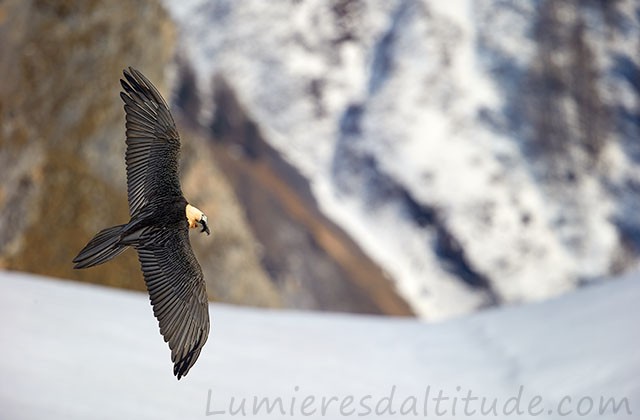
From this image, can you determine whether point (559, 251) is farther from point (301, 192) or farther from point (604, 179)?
point (301, 192)

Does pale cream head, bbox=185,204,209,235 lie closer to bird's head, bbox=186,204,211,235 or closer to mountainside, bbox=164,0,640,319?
bird's head, bbox=186,204,211,235

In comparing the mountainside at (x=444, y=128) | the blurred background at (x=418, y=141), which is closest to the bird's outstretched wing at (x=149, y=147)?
the blurred background at (x=418, y=141)

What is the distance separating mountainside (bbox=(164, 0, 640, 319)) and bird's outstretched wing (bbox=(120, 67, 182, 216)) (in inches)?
839

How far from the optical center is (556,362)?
6.57 meters

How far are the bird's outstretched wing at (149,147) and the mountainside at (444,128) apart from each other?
2130 centimetres

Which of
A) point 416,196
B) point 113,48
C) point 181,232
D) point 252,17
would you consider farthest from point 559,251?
point 181,232

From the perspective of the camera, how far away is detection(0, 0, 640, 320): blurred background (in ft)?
84.6

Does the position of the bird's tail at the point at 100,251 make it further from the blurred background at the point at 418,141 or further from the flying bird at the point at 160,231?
the blurred background at the point at 418,141

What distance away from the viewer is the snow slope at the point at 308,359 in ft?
17.8

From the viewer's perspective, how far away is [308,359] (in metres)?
6.92

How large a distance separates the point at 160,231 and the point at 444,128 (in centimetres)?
2530

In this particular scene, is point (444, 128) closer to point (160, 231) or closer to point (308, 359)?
point (308, 359)

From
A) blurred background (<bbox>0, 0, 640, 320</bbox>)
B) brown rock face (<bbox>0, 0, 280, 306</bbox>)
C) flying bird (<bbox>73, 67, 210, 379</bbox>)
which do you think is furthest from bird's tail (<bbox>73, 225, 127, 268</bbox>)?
blurred background (<bbox>0, 0, 640, 320</bbox>)

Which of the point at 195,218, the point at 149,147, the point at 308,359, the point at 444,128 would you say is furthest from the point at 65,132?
the point at 195,218
